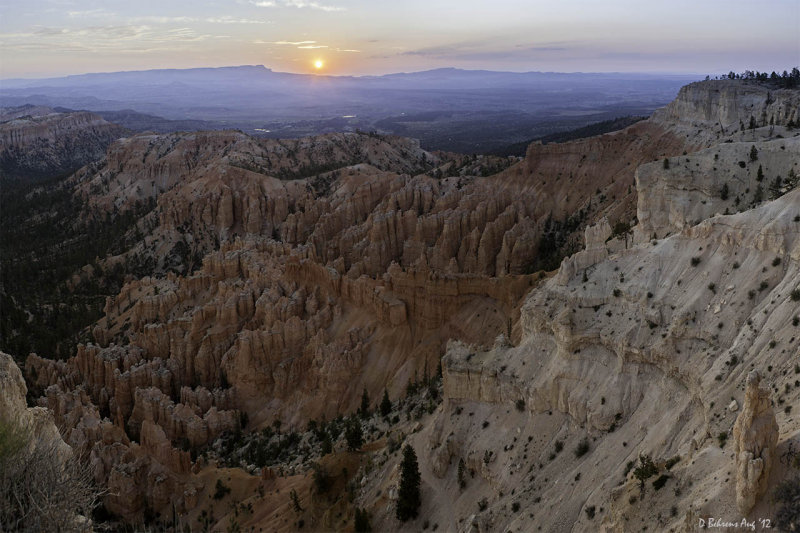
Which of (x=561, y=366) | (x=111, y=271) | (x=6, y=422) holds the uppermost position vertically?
(x=6, y=422)

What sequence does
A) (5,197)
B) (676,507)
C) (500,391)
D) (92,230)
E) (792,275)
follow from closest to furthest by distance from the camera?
(676,507) < (792,275) < (500,391) < (92,230) < (5,197)

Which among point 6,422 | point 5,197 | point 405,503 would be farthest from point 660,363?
point 5,197

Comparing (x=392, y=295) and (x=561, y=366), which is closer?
(x=561, y=366)

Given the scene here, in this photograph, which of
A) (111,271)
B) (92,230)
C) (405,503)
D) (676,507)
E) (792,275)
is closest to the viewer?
(676,507)

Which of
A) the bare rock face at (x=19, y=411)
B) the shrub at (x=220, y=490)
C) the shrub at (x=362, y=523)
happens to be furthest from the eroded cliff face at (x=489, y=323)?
the bare rock face at (x=19, y=411)

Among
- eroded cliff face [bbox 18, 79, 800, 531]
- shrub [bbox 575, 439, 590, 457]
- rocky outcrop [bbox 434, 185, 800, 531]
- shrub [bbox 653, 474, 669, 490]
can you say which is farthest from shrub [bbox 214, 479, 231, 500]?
shrub [bbox 653, 474, 669, 490]

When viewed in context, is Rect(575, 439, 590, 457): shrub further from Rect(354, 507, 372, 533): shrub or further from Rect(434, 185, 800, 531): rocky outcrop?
Rect(354, 507, 372, 533): shrub

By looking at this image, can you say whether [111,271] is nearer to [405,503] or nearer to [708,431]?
[405,503]
